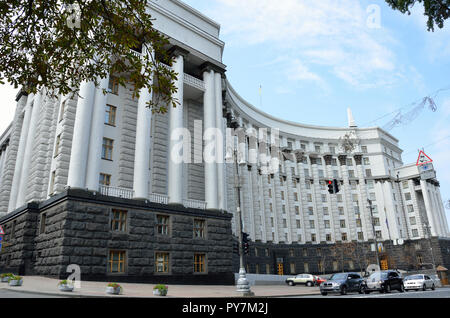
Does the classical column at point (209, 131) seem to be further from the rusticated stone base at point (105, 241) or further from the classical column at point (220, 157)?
the rusticated stone base at point (105, 241)

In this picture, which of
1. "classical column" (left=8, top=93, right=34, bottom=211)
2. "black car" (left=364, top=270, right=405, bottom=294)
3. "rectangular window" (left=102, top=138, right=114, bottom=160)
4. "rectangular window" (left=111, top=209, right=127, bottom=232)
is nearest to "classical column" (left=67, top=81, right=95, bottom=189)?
"rectangular window" (left=102, top=138, right=114, bottom=160)

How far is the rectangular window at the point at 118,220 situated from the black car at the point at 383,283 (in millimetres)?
17770

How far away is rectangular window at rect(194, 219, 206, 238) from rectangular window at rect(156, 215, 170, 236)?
272 cm

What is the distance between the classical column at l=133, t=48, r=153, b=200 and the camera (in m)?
26.4

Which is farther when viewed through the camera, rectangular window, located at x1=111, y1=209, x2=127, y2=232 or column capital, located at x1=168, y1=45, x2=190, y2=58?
column capital, located at x1=168, y1=45, x2=190, y2=58

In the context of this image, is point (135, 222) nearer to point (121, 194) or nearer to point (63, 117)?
point (121, 194)

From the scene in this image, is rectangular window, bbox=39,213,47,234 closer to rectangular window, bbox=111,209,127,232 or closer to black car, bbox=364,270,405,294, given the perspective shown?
rectangular window, bbox=111,209,127,232

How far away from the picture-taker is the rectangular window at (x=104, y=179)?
87.8 feet

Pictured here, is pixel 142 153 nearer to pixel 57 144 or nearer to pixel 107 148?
pixel 107 148

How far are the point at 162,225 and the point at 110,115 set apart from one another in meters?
10.3

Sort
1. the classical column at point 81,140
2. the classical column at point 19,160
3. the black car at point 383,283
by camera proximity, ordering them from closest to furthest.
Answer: the classical column at point 81,140 < the black car at point 383,283 < the classical column at point 19,160

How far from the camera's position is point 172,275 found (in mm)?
26359

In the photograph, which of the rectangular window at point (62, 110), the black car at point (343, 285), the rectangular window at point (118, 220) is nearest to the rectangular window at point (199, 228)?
the rectangular window at point (118, 220)

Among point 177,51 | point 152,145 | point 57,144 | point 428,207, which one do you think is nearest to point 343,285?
Result: point 152,145
